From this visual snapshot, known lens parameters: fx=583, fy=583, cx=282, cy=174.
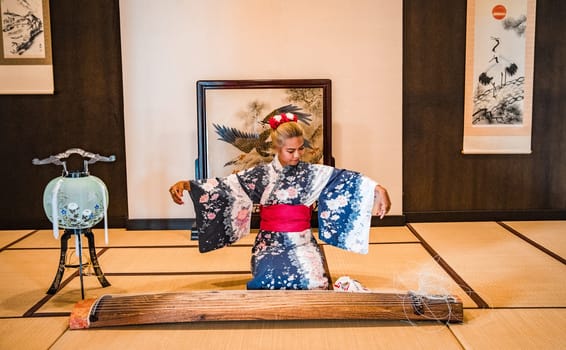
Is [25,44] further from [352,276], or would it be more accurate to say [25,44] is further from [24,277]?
[352,276]

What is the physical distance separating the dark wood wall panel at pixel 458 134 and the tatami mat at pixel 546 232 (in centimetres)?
16

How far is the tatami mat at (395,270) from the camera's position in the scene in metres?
3.25

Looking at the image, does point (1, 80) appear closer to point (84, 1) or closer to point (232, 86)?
point (84, 1)

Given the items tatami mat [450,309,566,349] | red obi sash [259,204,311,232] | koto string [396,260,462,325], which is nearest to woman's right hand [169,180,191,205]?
red obi sash [259,204,311,232]

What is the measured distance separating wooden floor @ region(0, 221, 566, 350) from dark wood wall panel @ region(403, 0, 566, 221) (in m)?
0.24

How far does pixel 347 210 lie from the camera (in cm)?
316

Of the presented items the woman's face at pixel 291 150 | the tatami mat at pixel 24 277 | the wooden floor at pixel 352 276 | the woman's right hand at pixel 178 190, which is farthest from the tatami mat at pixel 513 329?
the tatami mat at pixel 24 277

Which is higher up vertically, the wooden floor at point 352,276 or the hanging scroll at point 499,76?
the hanging scroll at point 499,76

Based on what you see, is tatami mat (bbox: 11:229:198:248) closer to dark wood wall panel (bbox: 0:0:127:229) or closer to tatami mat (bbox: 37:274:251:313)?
dark wood wall panel (bbox: 0:0:127:229)

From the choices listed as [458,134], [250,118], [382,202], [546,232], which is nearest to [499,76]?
[458,134]

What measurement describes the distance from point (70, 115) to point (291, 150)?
2591 mm

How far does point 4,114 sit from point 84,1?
116cm

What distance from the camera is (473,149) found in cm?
500

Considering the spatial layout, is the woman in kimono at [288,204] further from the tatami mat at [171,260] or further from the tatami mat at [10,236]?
the tatami mat at [10,236]
